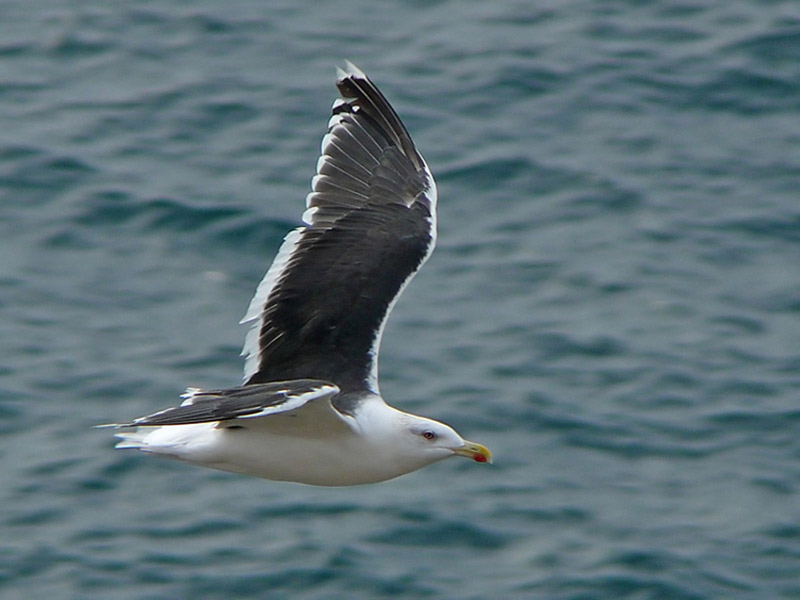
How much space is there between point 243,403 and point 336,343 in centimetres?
176

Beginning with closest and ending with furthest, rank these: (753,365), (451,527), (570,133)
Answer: (451,527) → (753,365) → (570,133)

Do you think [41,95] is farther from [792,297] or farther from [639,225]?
[792,297]

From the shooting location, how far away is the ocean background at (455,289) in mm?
13008

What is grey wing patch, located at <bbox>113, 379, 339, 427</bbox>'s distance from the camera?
8180 mm

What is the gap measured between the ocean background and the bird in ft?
10.2

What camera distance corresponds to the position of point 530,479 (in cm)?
1357

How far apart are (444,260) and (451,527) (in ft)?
10.3

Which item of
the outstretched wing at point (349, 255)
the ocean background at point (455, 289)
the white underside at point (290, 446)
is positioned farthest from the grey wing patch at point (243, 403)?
the ocean background at point (455, 289)

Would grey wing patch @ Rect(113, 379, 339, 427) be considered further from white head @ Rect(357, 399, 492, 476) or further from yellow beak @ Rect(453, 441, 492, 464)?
yellow beak @ Rect(453, 441, 492, 464)

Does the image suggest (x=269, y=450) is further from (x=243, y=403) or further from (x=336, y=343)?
(x=243, y=403)

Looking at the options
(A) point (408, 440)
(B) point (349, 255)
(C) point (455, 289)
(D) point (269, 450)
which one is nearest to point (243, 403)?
(D) point (269, 450)

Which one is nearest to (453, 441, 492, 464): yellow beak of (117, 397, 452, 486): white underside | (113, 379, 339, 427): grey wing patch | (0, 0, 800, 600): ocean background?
(117, 397, 452, 486): white underside

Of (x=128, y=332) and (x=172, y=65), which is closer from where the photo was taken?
(x=128, y=332)

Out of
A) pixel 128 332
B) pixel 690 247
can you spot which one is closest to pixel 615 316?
pixel 690 247
